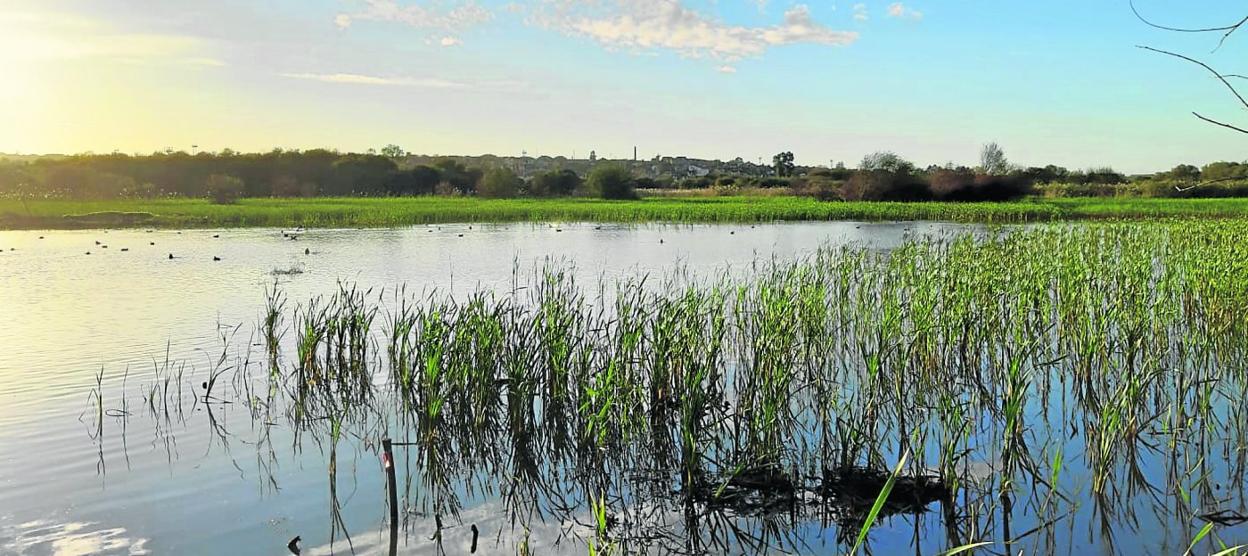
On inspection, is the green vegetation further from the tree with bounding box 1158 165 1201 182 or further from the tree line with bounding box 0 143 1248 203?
the tree with bounding box 1158 165 1201 182

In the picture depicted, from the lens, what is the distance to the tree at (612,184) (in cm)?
5456

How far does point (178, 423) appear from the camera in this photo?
7.06 m

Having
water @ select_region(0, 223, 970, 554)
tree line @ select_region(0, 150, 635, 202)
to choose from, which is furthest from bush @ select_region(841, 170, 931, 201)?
water @ select_region(0, 223, 970, 554)

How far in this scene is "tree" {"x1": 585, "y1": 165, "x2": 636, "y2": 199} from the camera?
2148 inches

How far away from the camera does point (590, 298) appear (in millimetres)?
12617

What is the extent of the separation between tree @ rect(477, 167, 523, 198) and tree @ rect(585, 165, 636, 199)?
229 inches

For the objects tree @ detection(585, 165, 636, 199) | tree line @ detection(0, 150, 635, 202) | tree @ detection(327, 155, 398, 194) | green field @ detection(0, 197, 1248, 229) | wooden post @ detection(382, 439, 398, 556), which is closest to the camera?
wooden post @ detection(382, 439, 398, 556)

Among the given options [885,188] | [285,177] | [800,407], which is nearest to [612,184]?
[885,188]

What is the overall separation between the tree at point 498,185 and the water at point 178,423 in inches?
1400

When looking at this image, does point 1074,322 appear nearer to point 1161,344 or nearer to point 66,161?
point 1161,344

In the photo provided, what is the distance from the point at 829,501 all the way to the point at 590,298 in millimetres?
7762

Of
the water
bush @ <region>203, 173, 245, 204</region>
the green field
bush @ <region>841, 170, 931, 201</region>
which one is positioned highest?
bush @ <region>203, 173, 245, 204</region>

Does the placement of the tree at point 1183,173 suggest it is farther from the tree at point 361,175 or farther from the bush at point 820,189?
the tree at point 361,175

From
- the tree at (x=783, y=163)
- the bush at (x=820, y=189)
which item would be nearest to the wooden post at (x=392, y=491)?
the bush at (x=820, y=189)
